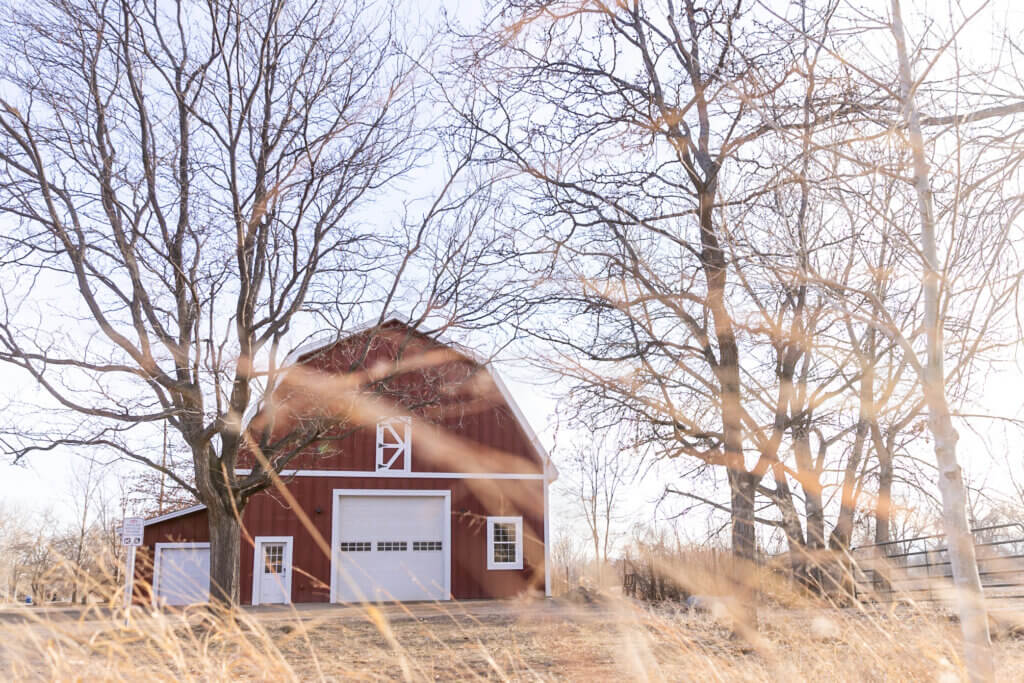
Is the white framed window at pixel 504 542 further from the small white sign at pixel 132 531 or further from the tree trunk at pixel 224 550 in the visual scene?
the small white sign at pixel 132 531

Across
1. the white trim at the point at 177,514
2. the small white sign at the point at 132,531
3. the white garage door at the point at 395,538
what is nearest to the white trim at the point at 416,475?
the white garage door at the point at 395,538

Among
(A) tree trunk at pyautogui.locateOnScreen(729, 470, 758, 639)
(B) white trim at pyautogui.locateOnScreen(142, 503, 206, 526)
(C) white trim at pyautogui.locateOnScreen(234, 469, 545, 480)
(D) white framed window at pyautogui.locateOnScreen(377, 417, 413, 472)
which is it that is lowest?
(A) tree trunk at pyautogui.locateOnScreen(729, 470, 758, 639)

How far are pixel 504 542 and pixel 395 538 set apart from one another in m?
2.89

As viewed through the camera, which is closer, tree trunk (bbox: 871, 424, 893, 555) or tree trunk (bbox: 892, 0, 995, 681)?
tree trunk (bbox: 892, 0, 995, 681)

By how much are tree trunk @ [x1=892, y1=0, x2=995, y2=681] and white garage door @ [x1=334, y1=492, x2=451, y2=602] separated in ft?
63.6

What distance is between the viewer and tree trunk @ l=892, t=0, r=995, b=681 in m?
3.77

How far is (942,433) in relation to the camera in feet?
13.2

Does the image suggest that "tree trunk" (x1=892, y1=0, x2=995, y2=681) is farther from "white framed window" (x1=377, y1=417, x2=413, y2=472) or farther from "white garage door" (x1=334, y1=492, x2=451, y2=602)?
"white framed window" (x1=377, y1=417, x2=413, y2=472)

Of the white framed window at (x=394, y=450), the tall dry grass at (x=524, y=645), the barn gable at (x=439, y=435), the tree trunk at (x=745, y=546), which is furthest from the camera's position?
the white framed window at (x=394, y=450)

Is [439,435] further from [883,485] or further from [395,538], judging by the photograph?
[883,485]

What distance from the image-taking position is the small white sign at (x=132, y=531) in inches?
500

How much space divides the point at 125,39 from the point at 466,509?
583 inches

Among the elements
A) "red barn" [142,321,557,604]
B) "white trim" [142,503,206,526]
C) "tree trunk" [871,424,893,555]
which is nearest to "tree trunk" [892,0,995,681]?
"tree trunk" [871,424,893,555]

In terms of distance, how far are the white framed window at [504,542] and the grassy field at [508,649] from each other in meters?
6.90
